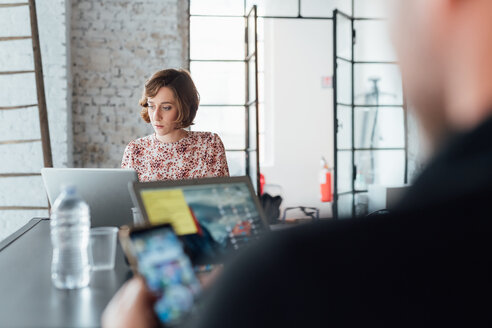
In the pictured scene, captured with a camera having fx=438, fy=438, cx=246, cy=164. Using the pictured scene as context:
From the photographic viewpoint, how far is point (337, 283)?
36cm

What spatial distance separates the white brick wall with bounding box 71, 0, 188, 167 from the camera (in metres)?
4.38

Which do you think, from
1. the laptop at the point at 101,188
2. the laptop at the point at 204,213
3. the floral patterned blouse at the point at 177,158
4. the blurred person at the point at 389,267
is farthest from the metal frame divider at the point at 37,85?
the blurred person at the point at 389,267

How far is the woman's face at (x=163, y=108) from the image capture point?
2.42 m

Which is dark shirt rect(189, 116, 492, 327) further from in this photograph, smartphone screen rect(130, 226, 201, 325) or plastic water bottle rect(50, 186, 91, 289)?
plastic water bottle rect(50, 186, 91, 289)

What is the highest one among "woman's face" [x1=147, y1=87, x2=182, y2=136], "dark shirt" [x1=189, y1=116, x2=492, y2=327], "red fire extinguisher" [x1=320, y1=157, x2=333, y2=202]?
"woman's face" [x1=147, y1=87, x2=182, y2=136]

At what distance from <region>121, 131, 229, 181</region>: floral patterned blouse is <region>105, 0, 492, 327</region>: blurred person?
2040 mm

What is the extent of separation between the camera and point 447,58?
414 millimetres

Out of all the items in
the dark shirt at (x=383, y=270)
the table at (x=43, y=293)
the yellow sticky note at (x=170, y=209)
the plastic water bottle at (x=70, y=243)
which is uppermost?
the dark shirt at (x=383, y=270)

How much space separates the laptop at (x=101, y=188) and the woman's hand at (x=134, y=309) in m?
0.88

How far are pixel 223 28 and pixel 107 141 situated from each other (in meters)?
1.96

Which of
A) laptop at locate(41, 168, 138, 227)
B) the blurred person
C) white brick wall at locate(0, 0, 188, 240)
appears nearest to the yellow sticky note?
laptop at locate(41, 168, 138, 227)

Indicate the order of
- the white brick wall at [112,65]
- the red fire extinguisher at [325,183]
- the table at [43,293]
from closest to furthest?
the table at [43,293]
the white brick wall at [112,65]
the red fire extinguisher at [325,183]

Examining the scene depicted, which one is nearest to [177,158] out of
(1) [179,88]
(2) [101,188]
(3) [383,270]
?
(1) [179,88]

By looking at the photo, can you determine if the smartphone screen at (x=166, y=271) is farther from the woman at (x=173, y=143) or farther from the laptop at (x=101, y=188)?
the woman at (x=173, y=143)
